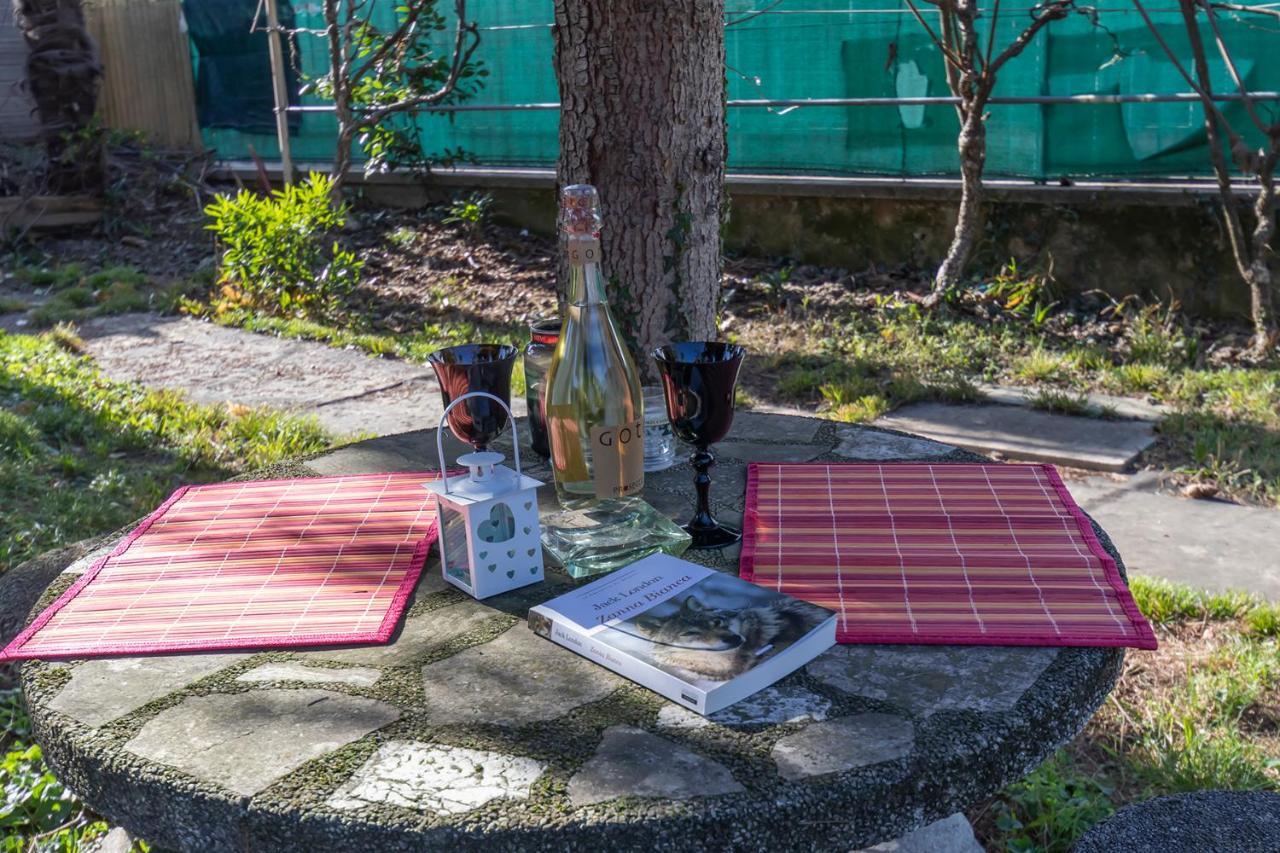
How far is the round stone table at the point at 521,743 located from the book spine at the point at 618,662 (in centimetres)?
1

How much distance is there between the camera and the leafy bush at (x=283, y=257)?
6168 mm

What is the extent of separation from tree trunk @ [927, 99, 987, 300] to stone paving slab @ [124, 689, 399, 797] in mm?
4528

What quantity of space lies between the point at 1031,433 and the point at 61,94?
788cm

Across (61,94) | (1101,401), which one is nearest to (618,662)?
(1101,401)

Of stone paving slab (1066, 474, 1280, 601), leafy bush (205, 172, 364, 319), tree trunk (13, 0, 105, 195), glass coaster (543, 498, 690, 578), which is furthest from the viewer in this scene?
tree trunk (13, 0, 105, 195)

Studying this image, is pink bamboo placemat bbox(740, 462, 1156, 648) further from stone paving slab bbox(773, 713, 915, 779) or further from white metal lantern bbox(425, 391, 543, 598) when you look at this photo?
white metal lantern bbox(425, 391, 543, 598)

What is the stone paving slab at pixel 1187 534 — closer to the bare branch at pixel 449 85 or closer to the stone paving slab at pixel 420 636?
the stone paving slab at pixel 420 636

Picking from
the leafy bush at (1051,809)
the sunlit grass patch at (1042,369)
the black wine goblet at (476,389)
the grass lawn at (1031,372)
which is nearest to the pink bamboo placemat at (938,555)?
the black wine goblet at (476,389)

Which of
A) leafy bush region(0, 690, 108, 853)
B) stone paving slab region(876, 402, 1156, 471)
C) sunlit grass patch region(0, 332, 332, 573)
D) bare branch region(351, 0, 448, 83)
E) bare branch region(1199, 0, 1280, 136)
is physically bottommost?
leafy bush region(0, 690, 108, 853)

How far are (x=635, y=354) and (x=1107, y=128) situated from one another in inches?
136

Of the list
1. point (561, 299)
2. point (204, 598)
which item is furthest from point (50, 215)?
point (204, 598)

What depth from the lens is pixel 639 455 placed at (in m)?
1.69

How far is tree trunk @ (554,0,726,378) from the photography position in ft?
9.61

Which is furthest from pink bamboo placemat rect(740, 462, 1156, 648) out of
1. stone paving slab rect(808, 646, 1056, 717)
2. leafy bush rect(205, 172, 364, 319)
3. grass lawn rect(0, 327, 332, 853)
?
leafy bush rect(205, 172, 364, 319)
